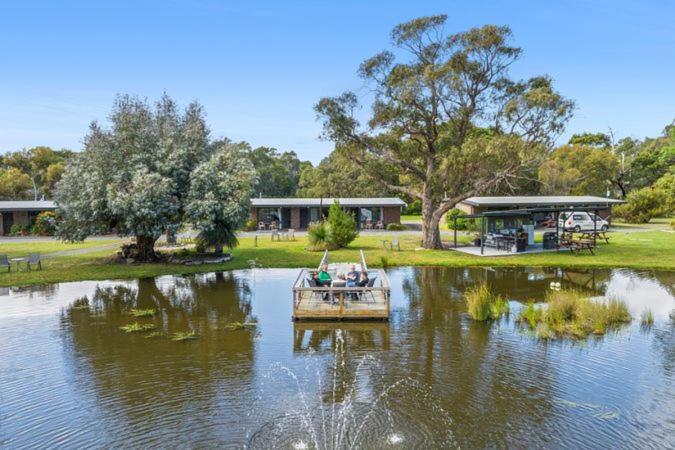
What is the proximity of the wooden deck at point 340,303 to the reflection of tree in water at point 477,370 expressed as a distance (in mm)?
1003

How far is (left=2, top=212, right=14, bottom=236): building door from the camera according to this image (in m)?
40.8

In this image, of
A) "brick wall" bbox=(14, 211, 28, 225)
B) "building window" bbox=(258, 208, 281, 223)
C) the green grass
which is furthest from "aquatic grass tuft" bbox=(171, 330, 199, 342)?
"brick wall" bbox=(14, 211, 28, 225)

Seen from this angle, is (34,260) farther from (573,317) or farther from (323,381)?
(573,317)

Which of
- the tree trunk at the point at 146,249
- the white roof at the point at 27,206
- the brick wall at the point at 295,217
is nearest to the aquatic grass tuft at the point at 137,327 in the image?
the tree trunk at the point at 146,249

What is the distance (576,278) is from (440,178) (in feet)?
32.0

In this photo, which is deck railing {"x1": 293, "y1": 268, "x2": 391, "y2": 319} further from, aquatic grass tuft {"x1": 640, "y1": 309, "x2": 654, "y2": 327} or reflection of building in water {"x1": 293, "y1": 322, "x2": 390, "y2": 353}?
aquatic grass tuft {"x1": 640, "y1": 309, "x2": 654, "y2": 327}

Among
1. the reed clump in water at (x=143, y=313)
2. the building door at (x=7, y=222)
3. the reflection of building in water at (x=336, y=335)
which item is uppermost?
the building door at (x=7, y=222)

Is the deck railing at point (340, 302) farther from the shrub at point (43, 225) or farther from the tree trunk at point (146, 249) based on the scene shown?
the shrub at point (43, 225)

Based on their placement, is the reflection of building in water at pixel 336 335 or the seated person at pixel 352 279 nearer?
the reflection of building in water at pixel 336 335

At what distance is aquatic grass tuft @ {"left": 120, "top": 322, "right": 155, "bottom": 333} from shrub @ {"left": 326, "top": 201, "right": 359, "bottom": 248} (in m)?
15.9

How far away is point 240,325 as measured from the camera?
13188 millimetres

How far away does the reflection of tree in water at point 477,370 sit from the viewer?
8000 mm

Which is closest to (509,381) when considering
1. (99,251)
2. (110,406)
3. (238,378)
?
(238,378)

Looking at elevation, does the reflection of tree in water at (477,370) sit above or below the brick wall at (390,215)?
below
